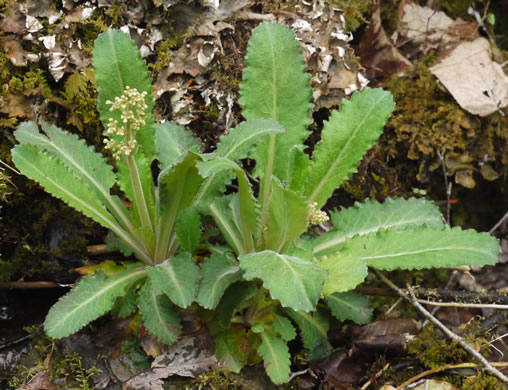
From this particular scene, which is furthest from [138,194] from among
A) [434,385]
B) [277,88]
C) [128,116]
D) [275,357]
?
[434,385]

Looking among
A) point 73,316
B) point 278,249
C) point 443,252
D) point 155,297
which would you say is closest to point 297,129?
point 278,249

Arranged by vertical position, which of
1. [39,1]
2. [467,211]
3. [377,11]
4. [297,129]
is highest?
[39,1]

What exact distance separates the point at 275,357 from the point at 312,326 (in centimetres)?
28

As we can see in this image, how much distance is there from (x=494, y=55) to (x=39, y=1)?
2554mm

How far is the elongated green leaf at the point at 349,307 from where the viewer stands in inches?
80.8

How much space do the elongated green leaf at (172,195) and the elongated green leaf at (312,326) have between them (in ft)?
1.95

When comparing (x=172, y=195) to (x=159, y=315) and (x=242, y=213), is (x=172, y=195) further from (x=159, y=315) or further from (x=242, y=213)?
(x=159, y=315)

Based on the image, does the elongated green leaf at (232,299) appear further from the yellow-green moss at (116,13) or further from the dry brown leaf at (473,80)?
the dry brown leaf at (473,80)

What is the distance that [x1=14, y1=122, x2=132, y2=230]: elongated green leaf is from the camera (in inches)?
75.5

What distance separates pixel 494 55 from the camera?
293 centimetres

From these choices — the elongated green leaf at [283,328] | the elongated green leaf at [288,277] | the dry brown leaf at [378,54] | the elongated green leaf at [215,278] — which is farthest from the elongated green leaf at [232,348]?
the dry brown leaf at [378,54]

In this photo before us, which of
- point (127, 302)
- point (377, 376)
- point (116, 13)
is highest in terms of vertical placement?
point (116, 13)

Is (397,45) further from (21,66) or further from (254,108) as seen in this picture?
(21,66)

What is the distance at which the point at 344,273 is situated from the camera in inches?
66.7
